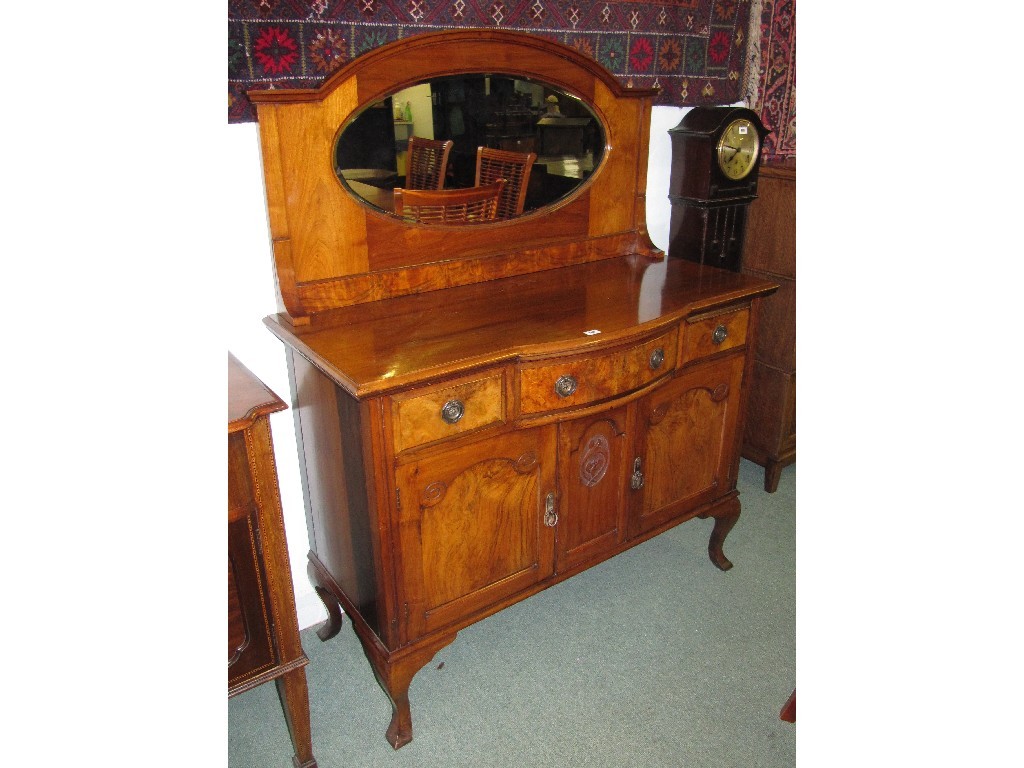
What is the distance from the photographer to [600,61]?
7.31ft

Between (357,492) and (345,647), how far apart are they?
0.80m

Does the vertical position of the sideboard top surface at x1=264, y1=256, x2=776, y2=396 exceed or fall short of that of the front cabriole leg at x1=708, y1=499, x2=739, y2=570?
it exceeds it

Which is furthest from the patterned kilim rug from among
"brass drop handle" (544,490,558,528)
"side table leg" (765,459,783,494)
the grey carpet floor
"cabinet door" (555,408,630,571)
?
the grey carpet floor

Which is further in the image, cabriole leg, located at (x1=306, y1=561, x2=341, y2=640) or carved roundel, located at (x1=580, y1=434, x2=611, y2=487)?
cabriole leg, located at (x1=306, y1=561, x2=341, y2=640)

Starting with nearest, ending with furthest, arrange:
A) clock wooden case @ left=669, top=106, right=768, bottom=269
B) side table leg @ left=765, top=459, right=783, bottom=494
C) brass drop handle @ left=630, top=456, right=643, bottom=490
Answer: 1. brass drop handle @ left=630, top=456, right=643, bottom=490
2. clock wooden case @ left=669, top=106, right=768, bottom=269
3. side table leg @ left=765, top=459, right=783, bottom=494

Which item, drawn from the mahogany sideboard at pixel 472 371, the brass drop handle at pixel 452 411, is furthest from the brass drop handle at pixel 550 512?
the brass drop handle at pixel 452 411

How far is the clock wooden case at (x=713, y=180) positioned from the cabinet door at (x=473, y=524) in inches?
46.2

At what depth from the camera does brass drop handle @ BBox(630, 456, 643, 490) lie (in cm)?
203

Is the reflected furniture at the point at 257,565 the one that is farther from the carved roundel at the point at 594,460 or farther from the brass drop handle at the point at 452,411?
the carved roundel at the point at 594,460

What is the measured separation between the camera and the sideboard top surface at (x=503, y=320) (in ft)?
4.98

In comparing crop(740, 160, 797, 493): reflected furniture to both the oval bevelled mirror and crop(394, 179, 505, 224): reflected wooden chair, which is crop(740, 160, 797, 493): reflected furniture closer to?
the oval bevelled mirror

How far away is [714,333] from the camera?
206 cm
